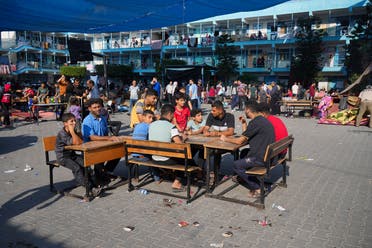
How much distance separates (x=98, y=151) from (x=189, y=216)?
1.65 m

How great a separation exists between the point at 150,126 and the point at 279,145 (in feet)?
6.70

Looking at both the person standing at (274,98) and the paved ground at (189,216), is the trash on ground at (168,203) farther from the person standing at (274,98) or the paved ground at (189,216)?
the person standing at (274,98)

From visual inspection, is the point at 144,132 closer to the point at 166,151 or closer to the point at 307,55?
the point at 166,151

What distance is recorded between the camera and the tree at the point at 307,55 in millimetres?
32656

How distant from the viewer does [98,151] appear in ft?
15.7

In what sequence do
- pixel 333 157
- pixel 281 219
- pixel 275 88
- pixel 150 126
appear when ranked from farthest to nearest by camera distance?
pixel 275 88 → pixel 333 157 → pixel 150 126 → pixel 281 219

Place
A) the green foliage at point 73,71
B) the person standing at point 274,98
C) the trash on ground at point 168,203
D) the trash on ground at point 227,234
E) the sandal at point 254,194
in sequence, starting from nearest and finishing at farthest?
the trash on ground at point 227,234, the trash on ground at point 168,203, the sandal at point 254,194, the person standing at point 274,98, the green foliage at point 73,71

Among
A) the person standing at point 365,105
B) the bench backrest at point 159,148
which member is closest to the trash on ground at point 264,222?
the bench backrest at point 159,148

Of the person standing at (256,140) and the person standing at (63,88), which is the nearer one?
the person standing at (256,140)

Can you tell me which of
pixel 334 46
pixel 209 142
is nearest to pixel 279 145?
pixel 209 142

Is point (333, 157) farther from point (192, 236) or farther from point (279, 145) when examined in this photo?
point (192, 236)

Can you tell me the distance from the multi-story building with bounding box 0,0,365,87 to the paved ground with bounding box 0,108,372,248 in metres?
32.4

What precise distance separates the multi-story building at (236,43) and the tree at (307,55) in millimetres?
2335

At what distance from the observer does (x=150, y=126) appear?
5246 millimetres
